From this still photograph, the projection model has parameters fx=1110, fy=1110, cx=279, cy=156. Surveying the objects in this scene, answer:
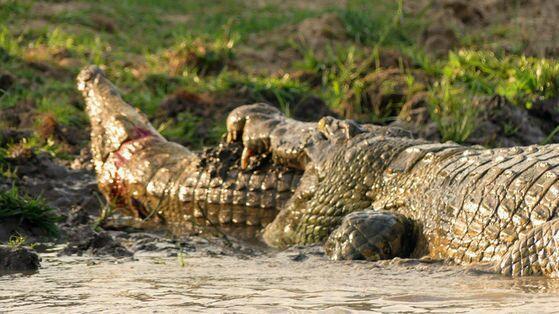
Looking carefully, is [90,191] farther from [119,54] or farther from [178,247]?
[119,54]

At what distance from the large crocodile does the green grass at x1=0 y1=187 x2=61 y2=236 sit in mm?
829

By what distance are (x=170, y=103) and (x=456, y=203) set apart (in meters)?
4.51

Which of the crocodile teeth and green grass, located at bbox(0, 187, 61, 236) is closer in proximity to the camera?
green grass, located at bbox(0, 187, 61, 236)

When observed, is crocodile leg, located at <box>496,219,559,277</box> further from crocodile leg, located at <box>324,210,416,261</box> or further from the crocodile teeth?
the crocodile teeth

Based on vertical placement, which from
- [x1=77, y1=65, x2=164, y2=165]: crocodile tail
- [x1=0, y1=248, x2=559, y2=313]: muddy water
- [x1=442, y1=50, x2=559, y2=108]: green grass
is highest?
[x1=442, y1=50, x2=559, y2=108]: green grass

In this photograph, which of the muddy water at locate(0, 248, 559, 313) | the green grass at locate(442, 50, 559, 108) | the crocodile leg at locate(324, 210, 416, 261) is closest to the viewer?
the muddy water at locate(0, 248, 559, 313)

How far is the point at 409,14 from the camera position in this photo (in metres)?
13.1


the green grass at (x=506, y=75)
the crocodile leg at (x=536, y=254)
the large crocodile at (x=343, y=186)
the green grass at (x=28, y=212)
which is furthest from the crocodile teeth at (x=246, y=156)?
the green grass at (x=506, y=75)

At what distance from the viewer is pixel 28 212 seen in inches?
233

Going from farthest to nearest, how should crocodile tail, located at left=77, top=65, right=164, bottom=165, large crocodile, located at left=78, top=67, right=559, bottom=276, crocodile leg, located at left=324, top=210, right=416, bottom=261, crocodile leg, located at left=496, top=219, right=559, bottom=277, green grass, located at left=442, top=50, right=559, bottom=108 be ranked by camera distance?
1. green grass, located at left=442, top=50, right=559, bottom=108
2. crocodile tail, located at left=77, top=65, right=164, bottom=165
3. crocodile leg, located at left=324, top=210, right=416, bottom=261
4. large crocodile, located at left=78, top=67, right=559, bottom=276
5. crocodile leg, located at left=496, top=219, right=559, bottom=277

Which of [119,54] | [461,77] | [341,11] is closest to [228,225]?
[461,77]

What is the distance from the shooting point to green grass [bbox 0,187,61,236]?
5895 millimetres

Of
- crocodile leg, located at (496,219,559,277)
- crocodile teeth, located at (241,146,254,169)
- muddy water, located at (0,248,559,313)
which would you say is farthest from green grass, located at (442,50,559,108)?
crocodile leg, located at (496,219,559,277)

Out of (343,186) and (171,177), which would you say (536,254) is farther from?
(171,177)
